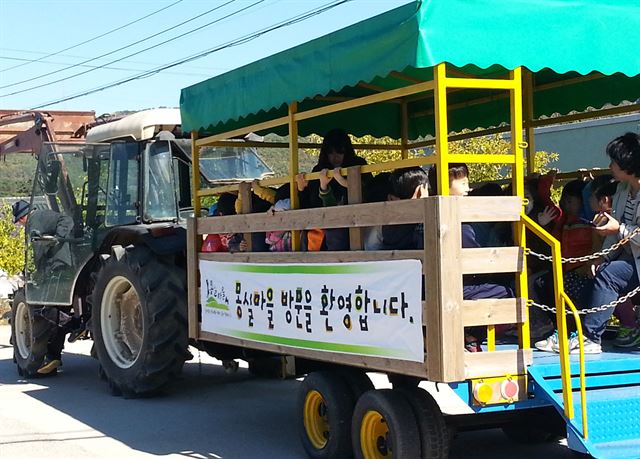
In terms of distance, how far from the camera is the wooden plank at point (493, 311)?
212 inches

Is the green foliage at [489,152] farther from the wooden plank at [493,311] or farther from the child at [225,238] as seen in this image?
the wooden plank at [493,311]

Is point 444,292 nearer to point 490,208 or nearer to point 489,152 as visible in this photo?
point 490,208

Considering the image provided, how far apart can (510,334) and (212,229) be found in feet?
8.65

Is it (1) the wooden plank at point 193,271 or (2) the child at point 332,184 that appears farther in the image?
(1) the wooden plank at point 193,271

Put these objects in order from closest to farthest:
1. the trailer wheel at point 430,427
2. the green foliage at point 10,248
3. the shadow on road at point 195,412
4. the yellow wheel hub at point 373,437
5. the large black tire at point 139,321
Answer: the trailer wheel at point 430,427 → the yellow wheel hub at point 373,437 → the shadow on road at point 195,412 → the large black tire at point 139,321 → the green foliage at point 10,248

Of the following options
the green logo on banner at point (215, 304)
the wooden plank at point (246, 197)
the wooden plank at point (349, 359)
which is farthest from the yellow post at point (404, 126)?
the wooden plank at point (349, 359)

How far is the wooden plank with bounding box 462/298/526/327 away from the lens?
5375 mm

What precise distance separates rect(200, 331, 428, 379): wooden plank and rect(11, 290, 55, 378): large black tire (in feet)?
13.5

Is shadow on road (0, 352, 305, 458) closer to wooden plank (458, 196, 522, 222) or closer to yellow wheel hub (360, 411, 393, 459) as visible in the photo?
yellow wheel hub (360, 411, 393, 459)

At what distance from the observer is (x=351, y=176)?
20.6 ft

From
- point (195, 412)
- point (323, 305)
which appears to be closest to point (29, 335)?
point (195, 412)

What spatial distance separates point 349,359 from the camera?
20.1 ft

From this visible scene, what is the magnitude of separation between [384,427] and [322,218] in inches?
56.1

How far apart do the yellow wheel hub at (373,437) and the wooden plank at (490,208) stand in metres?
1.45
